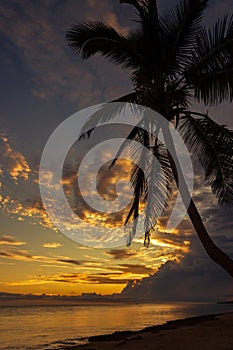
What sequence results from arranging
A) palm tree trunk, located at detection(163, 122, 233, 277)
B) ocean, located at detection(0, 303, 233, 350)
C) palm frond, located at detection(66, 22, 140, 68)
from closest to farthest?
1. palm tree trunk, located at detection(163, 122, 233, 277)
2. palm frond, located at detection(66, 22, 140, 68)
3. ocean, located at detection(0, 303, 233, 350)

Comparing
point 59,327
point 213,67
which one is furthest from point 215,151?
point 59,327

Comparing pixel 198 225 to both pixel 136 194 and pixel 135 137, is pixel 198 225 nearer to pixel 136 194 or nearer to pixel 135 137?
pixel 136 194

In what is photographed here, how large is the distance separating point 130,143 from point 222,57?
3.28 metres

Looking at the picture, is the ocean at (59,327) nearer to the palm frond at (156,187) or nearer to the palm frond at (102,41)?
the palm frond at (156,187)

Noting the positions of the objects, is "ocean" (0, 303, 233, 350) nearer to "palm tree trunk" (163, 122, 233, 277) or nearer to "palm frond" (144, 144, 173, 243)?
"palm frond" (144, 144, 173, 243)

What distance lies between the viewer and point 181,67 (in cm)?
933

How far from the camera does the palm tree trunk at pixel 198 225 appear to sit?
269 inches

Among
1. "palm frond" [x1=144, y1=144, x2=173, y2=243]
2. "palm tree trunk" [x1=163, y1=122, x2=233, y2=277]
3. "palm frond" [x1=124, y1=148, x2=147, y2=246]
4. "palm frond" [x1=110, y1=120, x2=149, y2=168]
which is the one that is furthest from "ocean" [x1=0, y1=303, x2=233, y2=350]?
"palm tree trunk" [x1=163, y1=122, x2=233, y2=277]

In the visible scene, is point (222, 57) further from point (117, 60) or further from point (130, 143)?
point (130, 143)

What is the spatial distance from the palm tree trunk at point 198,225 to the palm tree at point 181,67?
0.12 m

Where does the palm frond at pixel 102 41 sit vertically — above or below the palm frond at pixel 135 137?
above

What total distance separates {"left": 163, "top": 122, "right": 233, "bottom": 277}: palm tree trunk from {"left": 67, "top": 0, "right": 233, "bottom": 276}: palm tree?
12cm

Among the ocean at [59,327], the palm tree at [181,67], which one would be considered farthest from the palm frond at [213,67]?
the ocean at [59,327]

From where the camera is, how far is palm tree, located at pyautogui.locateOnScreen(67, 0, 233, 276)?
857 centimetres
